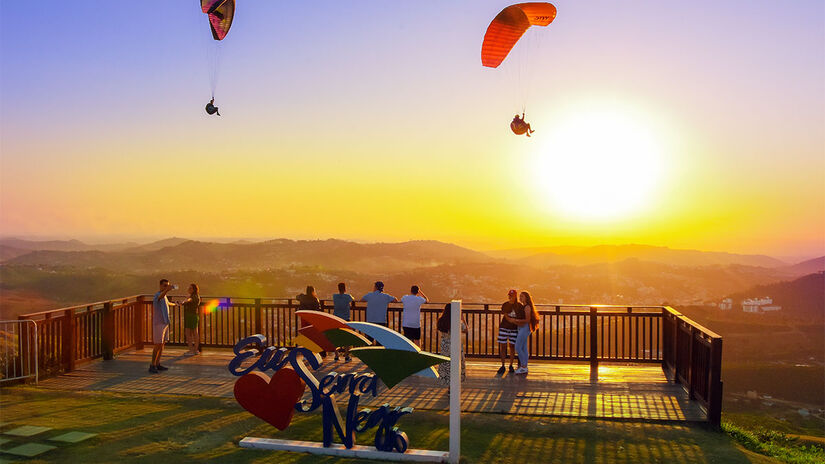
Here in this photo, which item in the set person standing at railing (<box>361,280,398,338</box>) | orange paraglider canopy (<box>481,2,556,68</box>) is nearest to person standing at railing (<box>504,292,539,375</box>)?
person standing at railing (<box>361,280,398,338</box>)

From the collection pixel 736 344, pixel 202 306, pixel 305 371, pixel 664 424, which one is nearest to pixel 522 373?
pixel 664 424

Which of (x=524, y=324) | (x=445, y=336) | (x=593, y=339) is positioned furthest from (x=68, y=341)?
(x=593, y=339)

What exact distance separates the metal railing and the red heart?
5829 mm

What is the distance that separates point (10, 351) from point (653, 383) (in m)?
12.8

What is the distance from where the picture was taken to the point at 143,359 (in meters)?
13.8

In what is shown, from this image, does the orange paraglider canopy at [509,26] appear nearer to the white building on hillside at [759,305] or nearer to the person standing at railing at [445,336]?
the person standing at railing at [445,336]

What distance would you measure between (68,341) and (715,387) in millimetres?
12281

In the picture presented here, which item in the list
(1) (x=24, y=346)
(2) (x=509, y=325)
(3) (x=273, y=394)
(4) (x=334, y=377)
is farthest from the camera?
(2) (x=509, y=325)

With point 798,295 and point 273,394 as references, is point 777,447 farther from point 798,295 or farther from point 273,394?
point 798,295

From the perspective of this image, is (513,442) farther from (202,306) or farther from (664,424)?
(202,306)

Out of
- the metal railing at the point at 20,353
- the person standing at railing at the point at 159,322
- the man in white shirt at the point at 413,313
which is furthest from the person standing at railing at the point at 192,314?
the man in white shirt at the point at 413,313

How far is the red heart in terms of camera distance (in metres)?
8.45

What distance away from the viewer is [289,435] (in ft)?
28.3

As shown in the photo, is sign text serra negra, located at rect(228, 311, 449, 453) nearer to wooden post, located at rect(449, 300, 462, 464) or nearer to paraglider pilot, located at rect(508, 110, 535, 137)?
wooden post, located at rect(449, 300, 462, 464)
